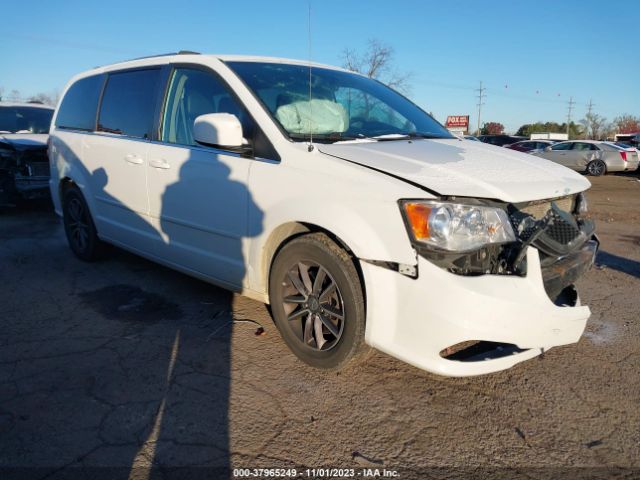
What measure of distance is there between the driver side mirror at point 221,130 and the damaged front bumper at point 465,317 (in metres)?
1.17

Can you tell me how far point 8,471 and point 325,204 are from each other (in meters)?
1.91

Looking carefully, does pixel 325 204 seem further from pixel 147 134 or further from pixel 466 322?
pixel 147 134

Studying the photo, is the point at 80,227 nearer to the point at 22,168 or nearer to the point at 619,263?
the point at 22,168

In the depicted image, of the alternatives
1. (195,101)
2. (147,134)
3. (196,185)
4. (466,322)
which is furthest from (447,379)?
(147,134)

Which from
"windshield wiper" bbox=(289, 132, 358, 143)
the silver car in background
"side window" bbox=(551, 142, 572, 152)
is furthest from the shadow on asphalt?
"side window" bbox=(551, 142, 572, 152)

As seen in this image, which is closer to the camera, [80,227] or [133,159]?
[133,159]

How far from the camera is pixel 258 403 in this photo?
8.69 feet

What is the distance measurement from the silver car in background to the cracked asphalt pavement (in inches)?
693

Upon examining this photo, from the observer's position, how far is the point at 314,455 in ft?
7.39

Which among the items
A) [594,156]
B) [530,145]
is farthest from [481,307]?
[530,145]

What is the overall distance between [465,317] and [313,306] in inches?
37.8

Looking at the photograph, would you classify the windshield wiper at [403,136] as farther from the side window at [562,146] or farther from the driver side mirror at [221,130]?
the side window at [562,146]

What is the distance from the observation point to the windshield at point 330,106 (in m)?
3.26

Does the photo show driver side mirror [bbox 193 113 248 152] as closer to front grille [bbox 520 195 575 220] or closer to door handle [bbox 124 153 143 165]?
door handle [bbox 124 153 143 165]
